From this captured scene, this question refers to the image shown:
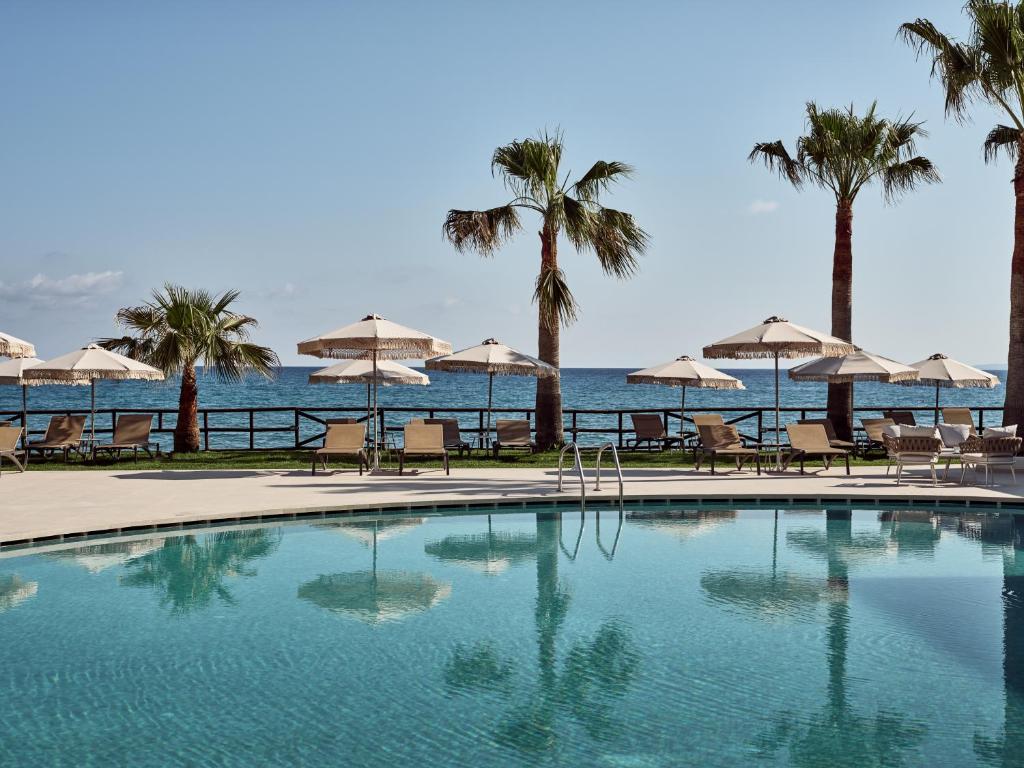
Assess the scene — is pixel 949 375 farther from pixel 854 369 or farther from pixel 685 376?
pixel 685 376

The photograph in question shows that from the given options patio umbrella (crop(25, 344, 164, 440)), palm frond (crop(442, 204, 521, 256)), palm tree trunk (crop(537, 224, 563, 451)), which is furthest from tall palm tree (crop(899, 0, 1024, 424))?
patio umbrella (crop(25, 344, 164, 440))

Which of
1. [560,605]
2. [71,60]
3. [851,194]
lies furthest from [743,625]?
[71,60]

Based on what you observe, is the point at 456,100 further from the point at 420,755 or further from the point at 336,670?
the point at 420,755

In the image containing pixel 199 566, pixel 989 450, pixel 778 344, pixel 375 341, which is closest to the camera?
pixel 199 566

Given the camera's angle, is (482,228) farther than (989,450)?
Yes

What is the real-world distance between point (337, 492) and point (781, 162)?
1177cm

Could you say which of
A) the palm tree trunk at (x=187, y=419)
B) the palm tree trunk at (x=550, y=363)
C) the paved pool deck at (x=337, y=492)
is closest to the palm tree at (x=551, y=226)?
the palm tree trunk at (x=550, y=363)

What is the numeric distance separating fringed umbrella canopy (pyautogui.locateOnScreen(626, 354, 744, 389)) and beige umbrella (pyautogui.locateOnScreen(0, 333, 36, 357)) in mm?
9989

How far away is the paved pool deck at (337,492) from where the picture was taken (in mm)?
9648

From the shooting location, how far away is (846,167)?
17.8 metres

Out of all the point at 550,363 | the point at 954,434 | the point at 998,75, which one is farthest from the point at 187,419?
the point at 998,75

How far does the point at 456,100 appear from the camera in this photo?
18156 millimetres

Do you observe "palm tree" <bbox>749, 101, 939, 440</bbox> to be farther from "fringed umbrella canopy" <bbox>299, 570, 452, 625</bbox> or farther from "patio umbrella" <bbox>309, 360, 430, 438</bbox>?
"fringed umbrella canopy" <bbox>299, 570, 452, 625</bbox>

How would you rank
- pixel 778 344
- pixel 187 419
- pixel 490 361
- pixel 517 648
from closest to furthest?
pixel 517 648 < pixel 778 344 < pixel 490 361 < pixel 187 419
